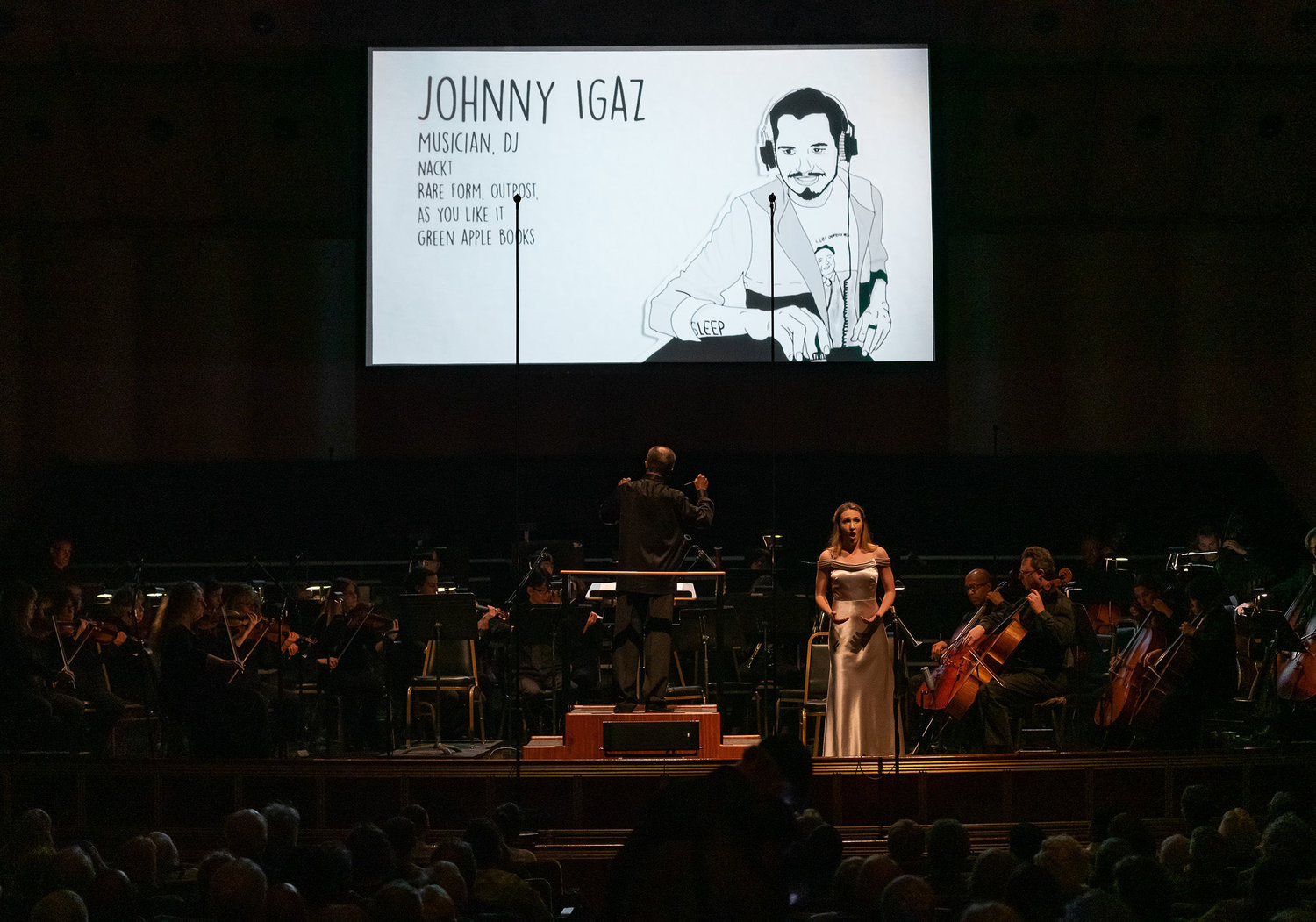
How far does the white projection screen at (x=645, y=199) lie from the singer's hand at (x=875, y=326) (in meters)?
0.01

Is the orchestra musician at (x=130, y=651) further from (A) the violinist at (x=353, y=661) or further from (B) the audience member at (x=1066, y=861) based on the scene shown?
(B) the audience member at (x=1066, y=861)

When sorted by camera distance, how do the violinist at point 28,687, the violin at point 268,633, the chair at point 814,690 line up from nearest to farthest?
the violinist at point 28,687
the violin at point 268,633
the chair at point 814,690

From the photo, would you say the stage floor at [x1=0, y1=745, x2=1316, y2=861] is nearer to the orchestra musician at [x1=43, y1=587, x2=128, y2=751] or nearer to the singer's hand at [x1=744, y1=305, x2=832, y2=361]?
the orchestra musician at [x1=43, y1=587, x2=128, y2=751]

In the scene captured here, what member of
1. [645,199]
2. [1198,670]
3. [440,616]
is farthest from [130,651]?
[1198,670]

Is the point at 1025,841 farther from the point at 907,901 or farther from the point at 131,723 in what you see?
the point at 131,723

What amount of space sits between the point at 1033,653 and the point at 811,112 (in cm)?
526

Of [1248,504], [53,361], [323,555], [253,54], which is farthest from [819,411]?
[53,361]

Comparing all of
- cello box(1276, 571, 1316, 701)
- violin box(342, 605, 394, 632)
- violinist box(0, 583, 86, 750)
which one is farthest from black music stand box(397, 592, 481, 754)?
cello box(1276, 571, 1316, 701)

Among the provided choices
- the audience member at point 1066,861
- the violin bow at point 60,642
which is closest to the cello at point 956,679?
the audience member at point 1066,861

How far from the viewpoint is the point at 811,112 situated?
10430mm

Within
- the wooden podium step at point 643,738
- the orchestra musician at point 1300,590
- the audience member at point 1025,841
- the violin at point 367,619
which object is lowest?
the wooden podium step at point 643,738

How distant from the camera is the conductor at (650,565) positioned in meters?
6.45

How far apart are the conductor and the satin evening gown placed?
747 mm

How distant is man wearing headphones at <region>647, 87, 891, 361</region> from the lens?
10.4 m
